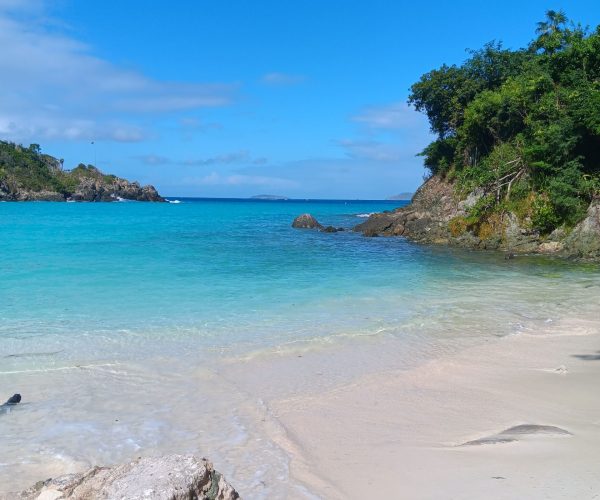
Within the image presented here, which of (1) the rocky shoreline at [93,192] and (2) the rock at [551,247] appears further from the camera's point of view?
(1) the rocky shoreline at [93,192]

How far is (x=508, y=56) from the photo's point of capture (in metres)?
38.1

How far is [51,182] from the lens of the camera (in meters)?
131

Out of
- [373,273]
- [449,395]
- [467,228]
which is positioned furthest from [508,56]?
[449,395]

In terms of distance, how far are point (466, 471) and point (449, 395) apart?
8.17ft

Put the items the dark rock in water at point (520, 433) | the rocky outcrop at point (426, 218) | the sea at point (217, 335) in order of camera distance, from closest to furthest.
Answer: the dark rock in water at point (520, 433) < the sea at point (217, 335) < the rocky outcrop at point (426, 218)

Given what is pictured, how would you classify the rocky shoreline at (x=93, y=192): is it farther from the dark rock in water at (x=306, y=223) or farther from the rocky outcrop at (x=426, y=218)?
the rocky outcrop at (x=426, y=218)

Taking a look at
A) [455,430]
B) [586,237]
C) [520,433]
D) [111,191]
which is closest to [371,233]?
[586,237]

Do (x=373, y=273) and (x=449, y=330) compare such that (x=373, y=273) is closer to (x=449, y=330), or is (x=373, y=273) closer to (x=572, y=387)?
(x=449, y=330)

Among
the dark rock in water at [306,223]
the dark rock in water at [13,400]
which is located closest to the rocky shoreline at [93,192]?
the dark rock in water at [306,223]

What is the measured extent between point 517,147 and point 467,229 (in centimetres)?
539

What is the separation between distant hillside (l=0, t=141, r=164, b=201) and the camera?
122m

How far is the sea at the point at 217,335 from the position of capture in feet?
20.1

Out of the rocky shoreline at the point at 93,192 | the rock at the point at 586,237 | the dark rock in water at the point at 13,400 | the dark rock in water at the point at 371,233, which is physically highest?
the rocky shoreline at the point at 93,192

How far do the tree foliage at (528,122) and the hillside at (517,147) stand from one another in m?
0.06
